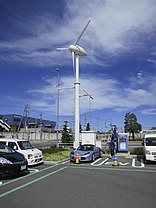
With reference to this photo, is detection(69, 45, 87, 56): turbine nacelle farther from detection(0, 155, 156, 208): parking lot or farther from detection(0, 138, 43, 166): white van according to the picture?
detection(0, 155, 156, 208): parking lot

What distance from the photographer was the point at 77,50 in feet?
71.2

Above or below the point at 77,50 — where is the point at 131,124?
below

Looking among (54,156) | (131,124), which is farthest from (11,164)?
(131,124)

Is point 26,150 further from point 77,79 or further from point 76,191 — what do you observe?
point 77,79

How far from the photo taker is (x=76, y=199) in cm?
584

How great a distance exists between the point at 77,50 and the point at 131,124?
39.4m

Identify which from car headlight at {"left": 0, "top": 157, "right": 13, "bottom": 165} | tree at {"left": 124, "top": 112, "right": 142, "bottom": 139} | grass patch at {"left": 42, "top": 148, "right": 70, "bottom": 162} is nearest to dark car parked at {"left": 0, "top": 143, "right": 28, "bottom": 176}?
car headlight at {"left": 0, "top": 157, "right": 13, "bottom": 165}

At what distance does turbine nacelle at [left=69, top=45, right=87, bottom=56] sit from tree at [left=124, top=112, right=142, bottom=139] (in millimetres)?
38157

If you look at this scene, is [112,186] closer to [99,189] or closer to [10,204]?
[99,189]

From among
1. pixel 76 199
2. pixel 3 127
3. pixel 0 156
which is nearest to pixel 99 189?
pixel 76 199

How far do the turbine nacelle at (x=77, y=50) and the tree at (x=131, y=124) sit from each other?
125 feet

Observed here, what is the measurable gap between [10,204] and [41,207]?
2.78 ft

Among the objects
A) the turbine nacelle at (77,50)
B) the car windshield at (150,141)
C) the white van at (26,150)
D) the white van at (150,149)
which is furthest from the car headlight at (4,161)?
the turbine nacelle at (77,50)

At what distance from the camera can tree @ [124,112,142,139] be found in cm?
5649
